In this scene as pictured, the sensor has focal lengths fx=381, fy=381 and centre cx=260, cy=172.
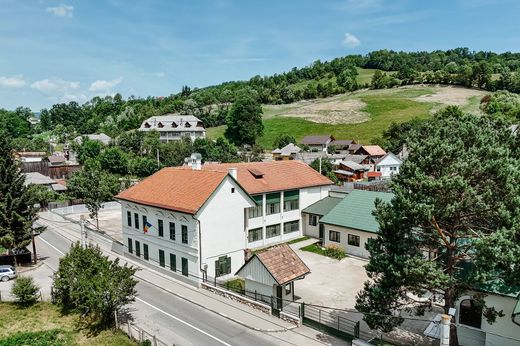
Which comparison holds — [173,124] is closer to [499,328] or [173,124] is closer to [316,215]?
[316,215]

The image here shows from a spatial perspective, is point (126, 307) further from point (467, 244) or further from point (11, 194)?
point (467, 244)

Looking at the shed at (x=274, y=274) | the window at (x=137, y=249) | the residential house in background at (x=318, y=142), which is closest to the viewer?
the shed at (x=274, y=274)

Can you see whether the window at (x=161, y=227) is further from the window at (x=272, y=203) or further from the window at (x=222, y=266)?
the window at (x=272, y=203)

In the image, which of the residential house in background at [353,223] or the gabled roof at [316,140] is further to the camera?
the gabled roof at [316,140]

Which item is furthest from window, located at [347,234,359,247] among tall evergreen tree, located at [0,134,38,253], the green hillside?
the green hillside

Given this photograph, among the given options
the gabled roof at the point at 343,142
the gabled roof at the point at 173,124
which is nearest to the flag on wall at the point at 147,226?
the gabled roof at the point at 343,142

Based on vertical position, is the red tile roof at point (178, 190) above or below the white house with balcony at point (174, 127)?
below
